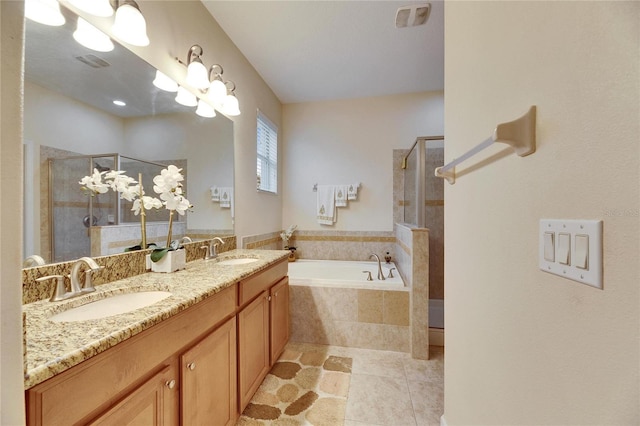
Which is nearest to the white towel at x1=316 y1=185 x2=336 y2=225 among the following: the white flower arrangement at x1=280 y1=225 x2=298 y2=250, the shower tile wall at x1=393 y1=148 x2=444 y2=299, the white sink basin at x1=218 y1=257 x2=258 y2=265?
the white flower arrangement at x1=280 y1=225 x2=298 y2=250

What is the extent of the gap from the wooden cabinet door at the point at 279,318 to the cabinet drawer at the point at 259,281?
0.07m

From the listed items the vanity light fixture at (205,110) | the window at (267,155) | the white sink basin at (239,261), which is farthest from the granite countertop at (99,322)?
the window at (267,155)

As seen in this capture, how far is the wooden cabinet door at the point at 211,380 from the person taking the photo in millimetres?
902

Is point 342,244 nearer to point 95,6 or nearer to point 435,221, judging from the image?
point 435,221

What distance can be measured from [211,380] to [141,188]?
100 cm

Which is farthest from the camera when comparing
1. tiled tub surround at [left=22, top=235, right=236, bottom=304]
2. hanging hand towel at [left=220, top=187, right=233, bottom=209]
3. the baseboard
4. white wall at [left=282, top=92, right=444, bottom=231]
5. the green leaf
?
white wall at [left=282, top=92, right=444, bottom=231]

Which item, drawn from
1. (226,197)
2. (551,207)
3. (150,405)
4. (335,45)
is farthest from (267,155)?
(551,207)

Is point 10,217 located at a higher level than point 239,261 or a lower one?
higher

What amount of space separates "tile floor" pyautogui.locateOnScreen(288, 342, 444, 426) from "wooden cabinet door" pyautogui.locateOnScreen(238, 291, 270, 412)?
568 millimetres

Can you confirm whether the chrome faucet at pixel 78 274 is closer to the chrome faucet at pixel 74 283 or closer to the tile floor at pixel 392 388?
the chrome faucet at pixel 74 283

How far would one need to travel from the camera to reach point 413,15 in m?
1.76

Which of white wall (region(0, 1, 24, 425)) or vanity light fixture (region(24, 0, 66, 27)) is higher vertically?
vanity light fixture (region(24, 0, 66, 27))

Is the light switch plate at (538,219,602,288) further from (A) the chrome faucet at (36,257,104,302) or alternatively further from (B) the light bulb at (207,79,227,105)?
(B) the light bulb at (207,79,227,105)

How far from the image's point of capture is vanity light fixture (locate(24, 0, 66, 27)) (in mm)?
884
